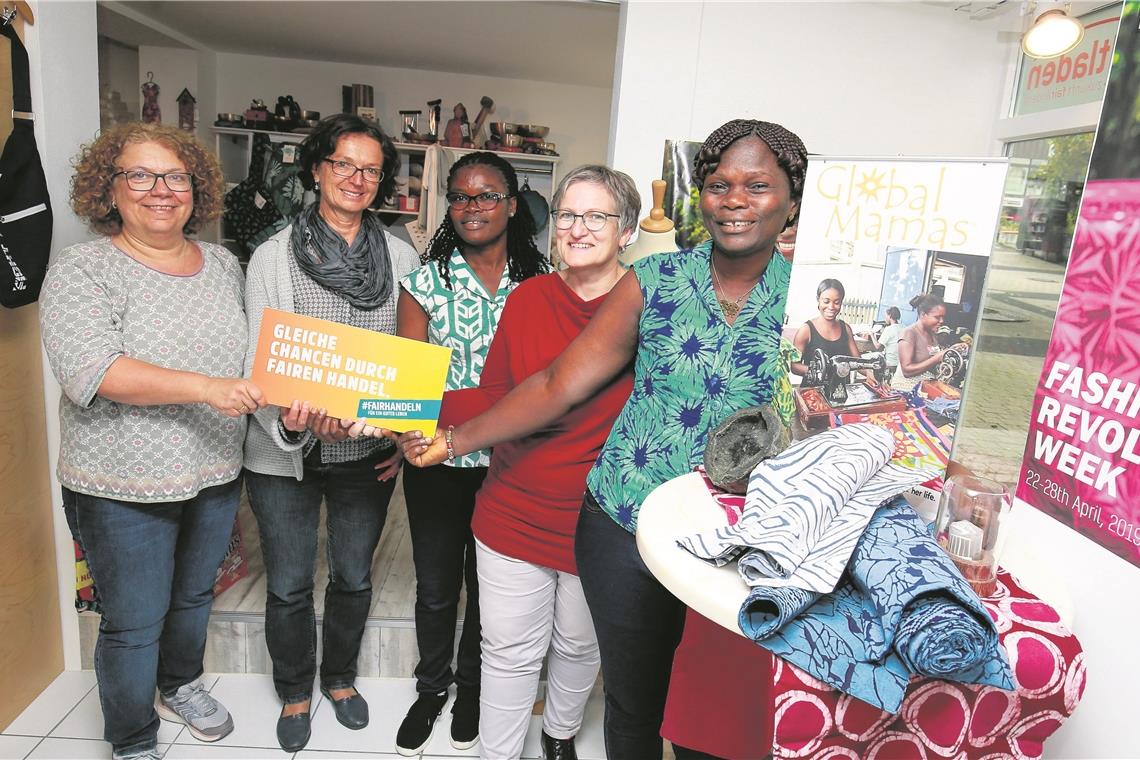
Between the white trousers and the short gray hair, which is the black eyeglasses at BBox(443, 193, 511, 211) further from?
the white trousers

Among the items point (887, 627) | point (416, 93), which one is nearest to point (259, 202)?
point (416, 93)

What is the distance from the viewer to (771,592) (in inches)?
30.2

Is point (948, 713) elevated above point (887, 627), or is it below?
below

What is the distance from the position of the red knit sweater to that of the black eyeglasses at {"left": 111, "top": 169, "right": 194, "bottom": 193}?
33.5 inches

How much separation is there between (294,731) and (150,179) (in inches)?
63.0

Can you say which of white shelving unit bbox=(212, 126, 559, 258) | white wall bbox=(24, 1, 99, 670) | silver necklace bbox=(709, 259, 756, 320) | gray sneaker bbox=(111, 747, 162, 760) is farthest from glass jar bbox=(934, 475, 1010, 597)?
white shelving unit bbox=(212, 126, 559, 258)

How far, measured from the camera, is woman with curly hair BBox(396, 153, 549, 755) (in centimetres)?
196

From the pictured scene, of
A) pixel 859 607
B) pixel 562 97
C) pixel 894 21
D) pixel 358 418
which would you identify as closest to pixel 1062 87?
pixel 894 21

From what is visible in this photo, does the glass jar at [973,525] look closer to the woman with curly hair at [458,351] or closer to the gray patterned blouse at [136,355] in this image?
the woman with curly hair at [458,351]

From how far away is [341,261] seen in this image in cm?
192

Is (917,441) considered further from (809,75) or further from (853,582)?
(809,75)

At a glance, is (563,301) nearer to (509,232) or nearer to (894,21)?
(509,232)

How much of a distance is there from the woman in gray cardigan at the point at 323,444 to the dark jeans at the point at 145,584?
0.51ft

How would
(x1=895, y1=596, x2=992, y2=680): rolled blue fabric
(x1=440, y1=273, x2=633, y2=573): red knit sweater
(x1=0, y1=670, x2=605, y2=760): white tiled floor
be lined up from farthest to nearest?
1. (x1=0, y1=670, x2=605, y2=760): white tiled floor
2. (x1=440, y1=273, x2=633, y2=573): red knit sweater
3. (x1=895, y1=596, x2=992, y2=680): rolled blue fabric
